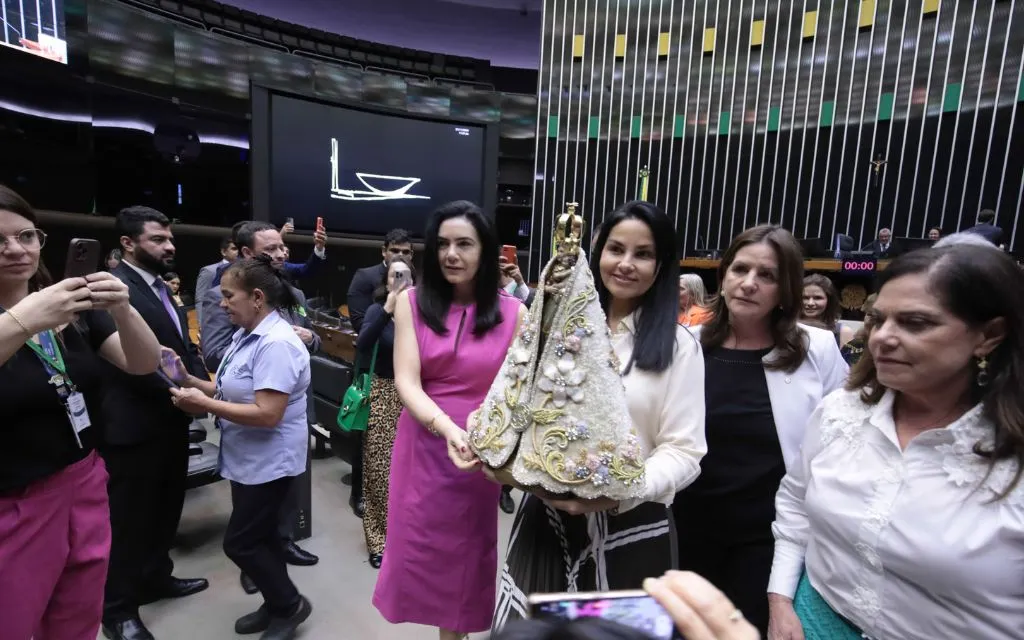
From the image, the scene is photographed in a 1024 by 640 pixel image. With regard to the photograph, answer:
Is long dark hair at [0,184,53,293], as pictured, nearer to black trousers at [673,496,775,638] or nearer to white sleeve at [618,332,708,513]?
white sleeve at [618,332,708,513]

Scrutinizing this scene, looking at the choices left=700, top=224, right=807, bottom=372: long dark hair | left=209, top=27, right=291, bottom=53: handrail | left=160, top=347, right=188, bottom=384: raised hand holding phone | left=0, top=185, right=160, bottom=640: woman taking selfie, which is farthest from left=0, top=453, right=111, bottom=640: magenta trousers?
left=209, top=27, right=291, bottom=53: handrail

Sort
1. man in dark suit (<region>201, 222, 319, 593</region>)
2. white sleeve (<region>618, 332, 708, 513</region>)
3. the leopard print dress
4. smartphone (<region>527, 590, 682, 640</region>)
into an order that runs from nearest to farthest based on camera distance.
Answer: smartphone (<region>527, 590, 682, 640</region>) < white sleeve (<region>618, 332, 708, 513</region>) < the leopard print dress < man in dark suit (<region>201, 222, 319, 593</region>)

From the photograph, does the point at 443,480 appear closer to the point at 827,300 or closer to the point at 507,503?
the point at 507,503

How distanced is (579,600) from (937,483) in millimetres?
826

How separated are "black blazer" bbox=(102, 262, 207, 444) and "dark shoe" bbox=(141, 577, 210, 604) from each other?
79 centimetres

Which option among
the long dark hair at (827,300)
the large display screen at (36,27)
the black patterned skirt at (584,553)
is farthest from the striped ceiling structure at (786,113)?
the black patterned skirt at (584,553)

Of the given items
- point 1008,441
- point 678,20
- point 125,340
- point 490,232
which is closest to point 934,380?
point 1008,441

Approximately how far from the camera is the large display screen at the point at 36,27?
19.3 ft

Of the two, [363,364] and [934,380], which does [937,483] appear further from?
[363,364]

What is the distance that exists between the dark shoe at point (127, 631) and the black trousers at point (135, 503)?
0.08 feet

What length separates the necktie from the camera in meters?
2.24

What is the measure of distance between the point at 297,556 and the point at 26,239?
2017mm

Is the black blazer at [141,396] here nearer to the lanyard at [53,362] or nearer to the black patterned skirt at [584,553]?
the lanyard at [53,362]

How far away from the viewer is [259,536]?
1.94m
